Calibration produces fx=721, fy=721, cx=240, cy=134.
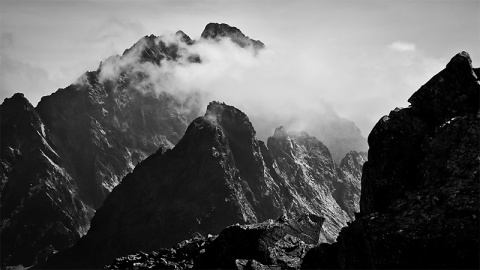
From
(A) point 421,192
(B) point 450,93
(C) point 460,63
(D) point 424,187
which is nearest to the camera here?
(A) point 421,192

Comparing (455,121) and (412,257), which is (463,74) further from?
(412,257)

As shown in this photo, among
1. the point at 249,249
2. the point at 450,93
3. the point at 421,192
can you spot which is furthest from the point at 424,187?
the point at 249,249

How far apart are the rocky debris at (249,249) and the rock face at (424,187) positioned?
9.55 meters

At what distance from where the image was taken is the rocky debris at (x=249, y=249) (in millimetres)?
104200

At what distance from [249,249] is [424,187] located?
40985mm

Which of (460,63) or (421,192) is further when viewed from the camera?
(460,63)

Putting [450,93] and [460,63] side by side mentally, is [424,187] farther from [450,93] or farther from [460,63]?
[460,63]

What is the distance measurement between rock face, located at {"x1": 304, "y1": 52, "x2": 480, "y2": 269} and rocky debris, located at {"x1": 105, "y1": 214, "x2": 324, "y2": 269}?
376 inches

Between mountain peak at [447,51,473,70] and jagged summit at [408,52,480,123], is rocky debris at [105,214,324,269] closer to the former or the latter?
jagged summit at [408,52,480,123]

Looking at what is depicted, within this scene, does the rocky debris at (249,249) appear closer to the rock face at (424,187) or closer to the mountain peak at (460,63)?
the rock face at (424,187)

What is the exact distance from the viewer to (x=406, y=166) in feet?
292

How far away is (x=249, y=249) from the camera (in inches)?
4508

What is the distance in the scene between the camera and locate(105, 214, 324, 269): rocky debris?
10420 centimetres

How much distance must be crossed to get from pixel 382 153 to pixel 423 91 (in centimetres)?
1046
